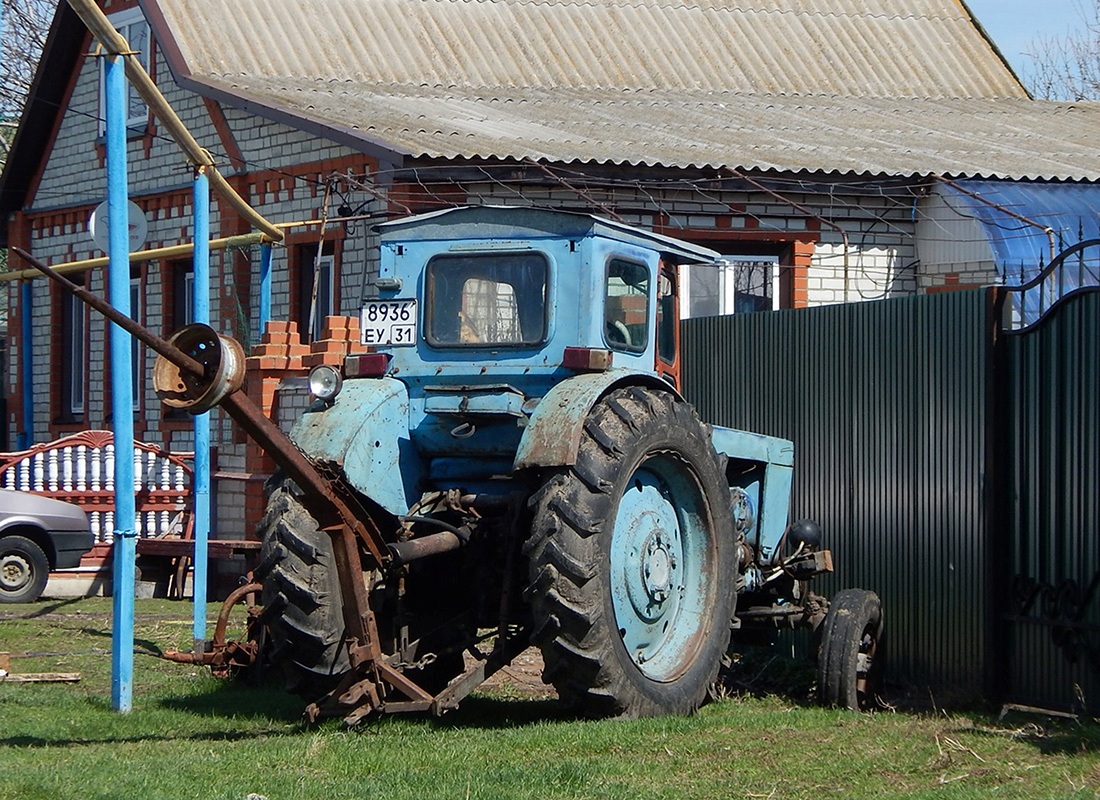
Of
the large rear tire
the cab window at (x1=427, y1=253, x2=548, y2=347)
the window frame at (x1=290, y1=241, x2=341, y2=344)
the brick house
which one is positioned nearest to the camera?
the large rear tire

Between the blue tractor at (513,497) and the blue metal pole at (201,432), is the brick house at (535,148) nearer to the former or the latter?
the blue metal pole at (201,432)

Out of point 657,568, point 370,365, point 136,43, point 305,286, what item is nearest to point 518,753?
point 657,568

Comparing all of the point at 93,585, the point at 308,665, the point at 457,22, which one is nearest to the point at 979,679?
the point at 308,665

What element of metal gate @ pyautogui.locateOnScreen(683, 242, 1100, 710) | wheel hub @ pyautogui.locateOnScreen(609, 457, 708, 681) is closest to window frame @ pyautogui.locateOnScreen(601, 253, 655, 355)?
wheel hub @ pyautogui.locateOnScreen(609, 457, 708, 681)

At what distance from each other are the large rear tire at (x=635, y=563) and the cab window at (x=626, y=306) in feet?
1.39

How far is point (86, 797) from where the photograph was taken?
6.39m

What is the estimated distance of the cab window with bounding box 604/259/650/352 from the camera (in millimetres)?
8602

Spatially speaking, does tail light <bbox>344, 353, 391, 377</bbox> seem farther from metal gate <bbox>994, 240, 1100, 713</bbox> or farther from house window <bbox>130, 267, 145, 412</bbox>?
house window <bbox>130, 267, 145, 412</bbox>

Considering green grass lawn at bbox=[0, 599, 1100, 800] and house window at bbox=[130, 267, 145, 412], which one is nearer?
green grass lawn at bbox=[0, 599, 1100, 800]

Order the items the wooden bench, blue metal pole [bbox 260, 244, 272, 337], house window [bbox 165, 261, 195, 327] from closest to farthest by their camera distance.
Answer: blue metal pole [bbox 260, 244, 272, 337] → the wooden bench → house window [bbox 165, 261, 195, 327]

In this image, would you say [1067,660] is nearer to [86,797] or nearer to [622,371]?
Answer: [622,371]

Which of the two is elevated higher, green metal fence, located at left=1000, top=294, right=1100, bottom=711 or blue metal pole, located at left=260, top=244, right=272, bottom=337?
blue metal pole, located at left=260, top=244, right=272, bottom=337

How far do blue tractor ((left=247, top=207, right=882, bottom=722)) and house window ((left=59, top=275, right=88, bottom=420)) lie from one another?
44.0 feet

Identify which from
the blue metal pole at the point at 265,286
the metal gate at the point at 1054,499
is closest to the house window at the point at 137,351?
the blue metal pole at the point at 265,286
